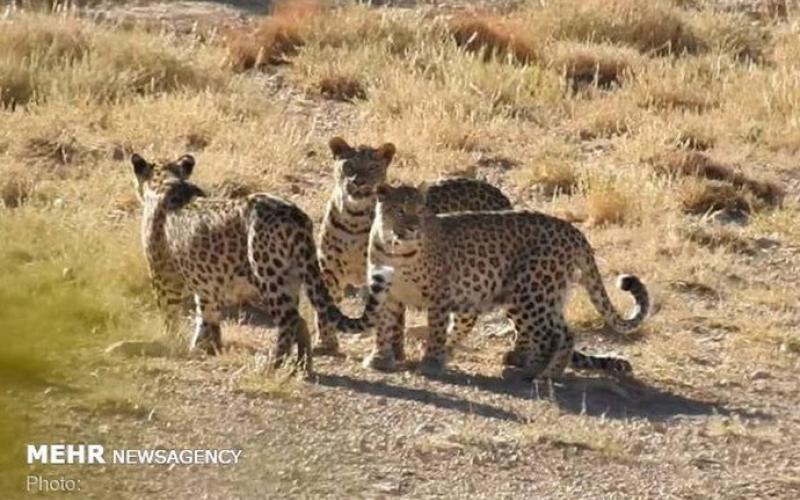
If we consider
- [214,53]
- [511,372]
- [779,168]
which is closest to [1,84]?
[214,53]

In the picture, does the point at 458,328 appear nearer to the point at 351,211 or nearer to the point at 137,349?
the point at 351,211

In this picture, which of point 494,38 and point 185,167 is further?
point 494,38

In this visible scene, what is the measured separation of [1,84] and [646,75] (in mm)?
5754

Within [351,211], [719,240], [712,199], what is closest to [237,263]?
[351,211]

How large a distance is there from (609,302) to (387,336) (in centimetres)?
140

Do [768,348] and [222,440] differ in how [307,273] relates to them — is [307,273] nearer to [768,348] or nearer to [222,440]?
[222,440]

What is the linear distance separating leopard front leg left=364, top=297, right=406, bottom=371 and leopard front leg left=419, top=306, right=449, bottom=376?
6.3 inches

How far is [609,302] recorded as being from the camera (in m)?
11.7

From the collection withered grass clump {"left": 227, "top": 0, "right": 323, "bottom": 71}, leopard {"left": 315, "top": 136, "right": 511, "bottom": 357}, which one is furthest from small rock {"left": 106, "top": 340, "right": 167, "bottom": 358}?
withered grass clump {"left": 227, "top": 0, "right": 323, "bottom": 71}

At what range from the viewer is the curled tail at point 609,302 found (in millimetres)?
11594

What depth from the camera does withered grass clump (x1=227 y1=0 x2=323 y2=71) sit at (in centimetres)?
1964

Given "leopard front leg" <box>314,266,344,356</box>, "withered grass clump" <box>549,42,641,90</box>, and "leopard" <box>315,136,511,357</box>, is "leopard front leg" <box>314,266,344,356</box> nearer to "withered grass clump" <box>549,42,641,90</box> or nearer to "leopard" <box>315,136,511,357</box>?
"leopard" <box>315,136,511,357</box>

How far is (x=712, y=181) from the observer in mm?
15766

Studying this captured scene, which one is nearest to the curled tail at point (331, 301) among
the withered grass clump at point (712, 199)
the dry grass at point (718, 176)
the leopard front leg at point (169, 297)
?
the leopard front leg at point (169, 297)
